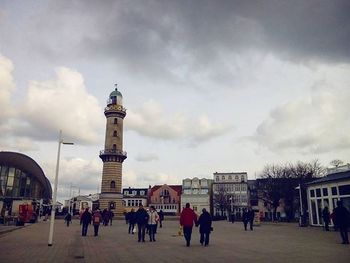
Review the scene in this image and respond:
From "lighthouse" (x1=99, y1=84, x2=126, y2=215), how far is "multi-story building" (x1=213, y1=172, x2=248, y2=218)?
36.1 m

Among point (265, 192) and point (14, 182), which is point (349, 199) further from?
point (14, 182)

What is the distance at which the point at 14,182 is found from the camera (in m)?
73.4

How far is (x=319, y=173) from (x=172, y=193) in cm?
4570

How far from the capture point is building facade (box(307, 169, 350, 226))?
27.7 m

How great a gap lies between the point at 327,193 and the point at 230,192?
69801mm

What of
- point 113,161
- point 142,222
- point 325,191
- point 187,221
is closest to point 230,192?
point 113,161

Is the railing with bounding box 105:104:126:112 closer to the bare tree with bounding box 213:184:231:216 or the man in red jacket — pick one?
the bare tree with bounding box 213:184:231:216

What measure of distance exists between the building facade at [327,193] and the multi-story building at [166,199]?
6692 centimetres

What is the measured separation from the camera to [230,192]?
326ft

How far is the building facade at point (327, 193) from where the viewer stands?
2769 centimetres

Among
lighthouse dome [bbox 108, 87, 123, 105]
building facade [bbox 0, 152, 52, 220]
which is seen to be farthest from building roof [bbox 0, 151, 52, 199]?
lighthouse dome [bbox 108, 87, 123, 105]

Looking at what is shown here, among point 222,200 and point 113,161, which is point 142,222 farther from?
point 222,200

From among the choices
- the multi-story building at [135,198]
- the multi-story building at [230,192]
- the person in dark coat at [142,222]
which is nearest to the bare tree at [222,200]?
the multi-story building at [230,192]

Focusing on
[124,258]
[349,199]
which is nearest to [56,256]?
[124,258]
